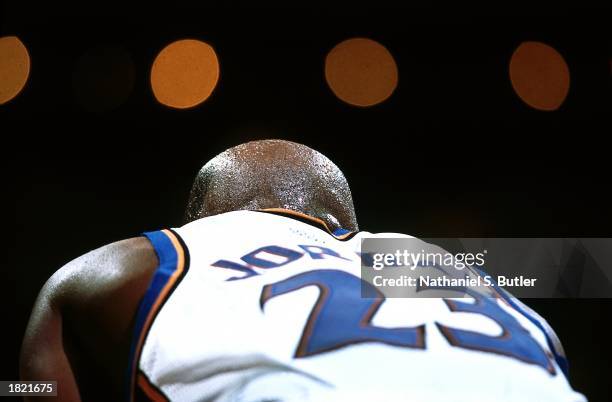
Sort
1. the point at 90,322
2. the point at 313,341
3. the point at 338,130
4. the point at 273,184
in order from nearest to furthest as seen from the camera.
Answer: the point at 313,341, the point at 90,322, the point at 273,184, the point at 338,130

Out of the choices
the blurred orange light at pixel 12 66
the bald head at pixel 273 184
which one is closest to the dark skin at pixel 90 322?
the bald head at pixel 273 184

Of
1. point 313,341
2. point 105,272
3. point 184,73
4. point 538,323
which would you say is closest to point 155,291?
point 105,272

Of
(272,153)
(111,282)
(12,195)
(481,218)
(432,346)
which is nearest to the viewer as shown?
(432,346)

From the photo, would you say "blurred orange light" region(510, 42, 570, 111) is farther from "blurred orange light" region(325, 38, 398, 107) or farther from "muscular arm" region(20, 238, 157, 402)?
"muscular arm" region(20, 238, 157, 402)

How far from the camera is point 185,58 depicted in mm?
1623

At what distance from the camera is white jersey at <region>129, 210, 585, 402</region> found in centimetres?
53

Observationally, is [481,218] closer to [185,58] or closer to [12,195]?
[185,58]

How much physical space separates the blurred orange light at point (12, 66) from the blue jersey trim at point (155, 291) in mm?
1098

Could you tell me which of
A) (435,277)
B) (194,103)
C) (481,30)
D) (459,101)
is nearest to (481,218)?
(459,101)

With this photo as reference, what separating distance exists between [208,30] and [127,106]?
0.28 meters

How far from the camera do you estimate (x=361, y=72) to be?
1.68 metres

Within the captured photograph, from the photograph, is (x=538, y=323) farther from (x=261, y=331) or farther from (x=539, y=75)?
(x=539, y=75)

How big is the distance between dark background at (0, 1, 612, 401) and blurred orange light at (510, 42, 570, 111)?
21mm

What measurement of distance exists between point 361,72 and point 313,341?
1.23 meters
